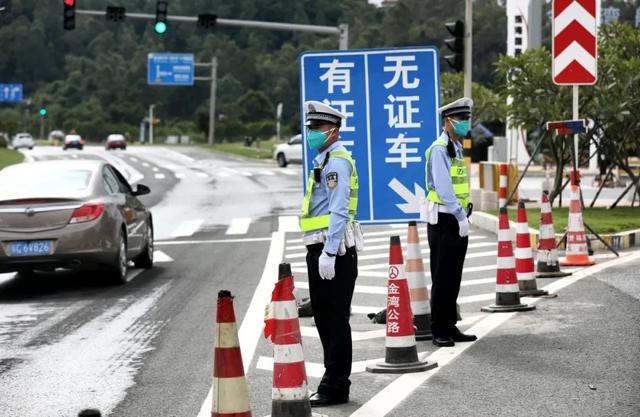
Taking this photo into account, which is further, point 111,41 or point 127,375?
point 111,41

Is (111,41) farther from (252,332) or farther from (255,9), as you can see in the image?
(252,332)

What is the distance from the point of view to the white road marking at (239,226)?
22.7 metres

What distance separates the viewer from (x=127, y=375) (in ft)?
28.9

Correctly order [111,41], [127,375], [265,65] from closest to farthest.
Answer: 1. [127,375]
2. [265,65]
3. [111,41]

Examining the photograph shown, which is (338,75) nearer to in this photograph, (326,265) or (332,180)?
(332,180)

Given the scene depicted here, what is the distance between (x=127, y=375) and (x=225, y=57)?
162 metres

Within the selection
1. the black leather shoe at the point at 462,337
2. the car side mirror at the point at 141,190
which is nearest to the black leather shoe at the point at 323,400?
the black leather shoe at the point at 462,337

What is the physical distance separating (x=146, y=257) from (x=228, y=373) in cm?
1019

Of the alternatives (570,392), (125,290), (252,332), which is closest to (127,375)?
(252,332)

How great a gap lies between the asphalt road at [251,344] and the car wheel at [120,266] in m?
0.15

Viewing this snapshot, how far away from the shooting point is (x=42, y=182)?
14664mm

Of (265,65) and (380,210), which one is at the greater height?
(265,65)

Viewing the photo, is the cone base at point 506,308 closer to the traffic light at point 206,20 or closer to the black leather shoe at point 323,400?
the black leather shoe at point 323,400

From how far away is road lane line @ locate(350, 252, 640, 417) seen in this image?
7.57m
